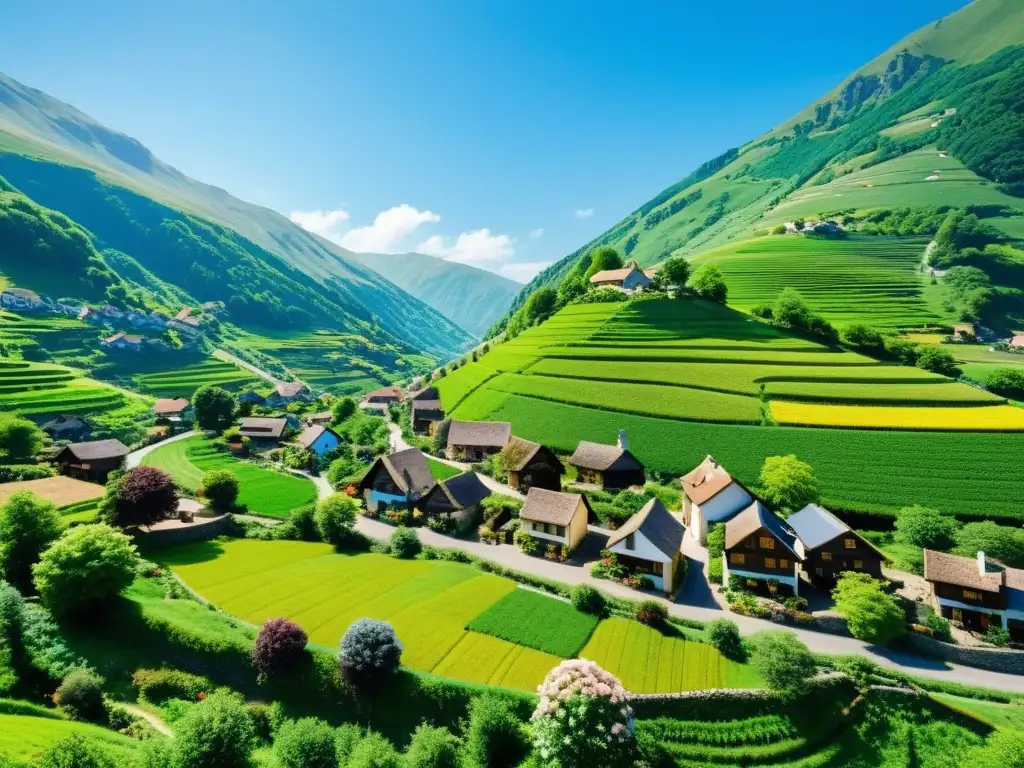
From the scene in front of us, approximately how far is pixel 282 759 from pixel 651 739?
16.6 m

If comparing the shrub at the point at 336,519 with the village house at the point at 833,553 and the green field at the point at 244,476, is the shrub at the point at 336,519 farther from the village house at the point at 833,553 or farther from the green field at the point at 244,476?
the village house at the point at 833,553

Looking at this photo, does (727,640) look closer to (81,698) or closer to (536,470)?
(536,470)

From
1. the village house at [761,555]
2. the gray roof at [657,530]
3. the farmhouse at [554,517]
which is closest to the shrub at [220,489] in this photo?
the farmhouse at [554,517]

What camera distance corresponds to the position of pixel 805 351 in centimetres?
7850

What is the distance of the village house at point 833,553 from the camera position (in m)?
37.4

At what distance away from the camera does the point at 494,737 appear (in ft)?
72.9

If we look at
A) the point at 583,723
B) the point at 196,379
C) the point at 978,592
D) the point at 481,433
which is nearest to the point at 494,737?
the point at 583,723

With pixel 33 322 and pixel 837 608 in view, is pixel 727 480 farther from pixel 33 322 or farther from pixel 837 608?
pixel 33 322

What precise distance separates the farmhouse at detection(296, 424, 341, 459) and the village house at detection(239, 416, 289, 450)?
492cm

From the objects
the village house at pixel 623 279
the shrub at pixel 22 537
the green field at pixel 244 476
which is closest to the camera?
the shrub at pixel 22 537

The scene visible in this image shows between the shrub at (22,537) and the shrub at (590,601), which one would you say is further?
the shrub at (22,537)

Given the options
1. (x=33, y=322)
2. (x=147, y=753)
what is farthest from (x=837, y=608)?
(x=33, y=322)

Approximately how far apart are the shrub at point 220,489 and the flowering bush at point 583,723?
139 feet

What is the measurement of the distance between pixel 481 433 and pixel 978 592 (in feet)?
173
